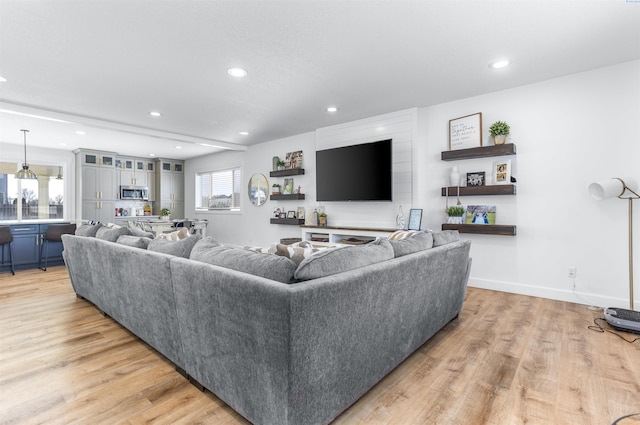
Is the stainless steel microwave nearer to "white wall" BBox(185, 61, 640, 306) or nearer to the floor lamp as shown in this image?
"white wall" BBox(185, 61, 640, 306)

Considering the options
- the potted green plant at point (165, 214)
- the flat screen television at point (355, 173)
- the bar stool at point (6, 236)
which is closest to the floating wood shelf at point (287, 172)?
the flat screen television at point (355, 173)

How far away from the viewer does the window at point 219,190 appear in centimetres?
754

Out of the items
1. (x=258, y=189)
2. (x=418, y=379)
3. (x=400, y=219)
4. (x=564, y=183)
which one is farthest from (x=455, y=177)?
(x=258, y=189)

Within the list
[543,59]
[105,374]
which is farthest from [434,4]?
[105,374]

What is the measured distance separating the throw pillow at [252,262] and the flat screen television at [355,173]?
3205 mm

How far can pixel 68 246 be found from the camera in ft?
11.4

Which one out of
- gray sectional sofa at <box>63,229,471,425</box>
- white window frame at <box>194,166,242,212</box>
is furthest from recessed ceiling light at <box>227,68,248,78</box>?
white window frame at <box>194,166,242,212</box>

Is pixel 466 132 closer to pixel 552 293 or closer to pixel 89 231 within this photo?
pixel 552 293

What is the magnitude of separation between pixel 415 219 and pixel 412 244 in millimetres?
2226

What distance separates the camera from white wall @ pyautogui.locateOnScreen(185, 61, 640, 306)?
317 centimetres

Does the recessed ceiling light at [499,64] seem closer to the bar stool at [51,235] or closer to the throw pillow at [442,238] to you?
the throw pillow at [442,238]

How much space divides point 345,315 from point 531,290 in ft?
10.5

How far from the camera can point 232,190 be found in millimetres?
7625

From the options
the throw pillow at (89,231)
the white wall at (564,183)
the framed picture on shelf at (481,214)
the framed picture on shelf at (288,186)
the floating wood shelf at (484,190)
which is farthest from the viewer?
the framed picture on shelf at (288,186)
